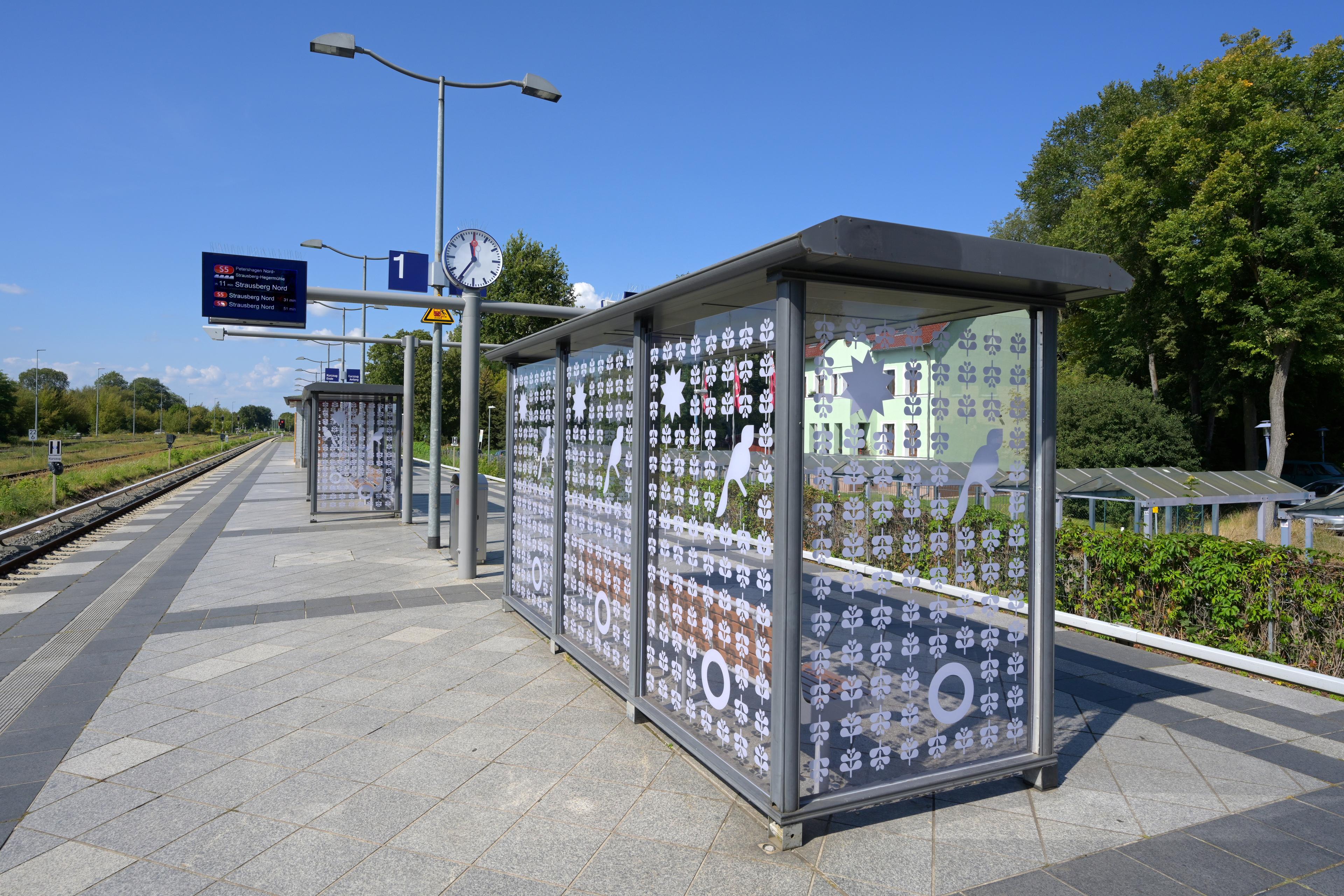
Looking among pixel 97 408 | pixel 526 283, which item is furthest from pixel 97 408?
pixel 526 283

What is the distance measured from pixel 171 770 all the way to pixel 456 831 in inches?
72.9

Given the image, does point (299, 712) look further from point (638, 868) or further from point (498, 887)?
point (638, 868)

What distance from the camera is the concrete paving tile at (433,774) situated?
4.14m

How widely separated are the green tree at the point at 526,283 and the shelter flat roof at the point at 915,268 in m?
33.0

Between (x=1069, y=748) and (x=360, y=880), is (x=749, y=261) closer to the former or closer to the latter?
(x=360, y=880)

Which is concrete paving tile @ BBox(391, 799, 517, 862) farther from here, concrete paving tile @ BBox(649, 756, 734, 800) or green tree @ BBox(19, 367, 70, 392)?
green tree @ BBox(19, 367, 70, 392)

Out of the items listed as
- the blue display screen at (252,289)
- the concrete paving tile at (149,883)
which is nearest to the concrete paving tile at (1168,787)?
the concrete paving tile at (149,883)

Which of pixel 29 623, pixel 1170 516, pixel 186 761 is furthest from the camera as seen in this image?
pixel 1170 516

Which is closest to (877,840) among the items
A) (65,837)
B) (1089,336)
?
(65,837)

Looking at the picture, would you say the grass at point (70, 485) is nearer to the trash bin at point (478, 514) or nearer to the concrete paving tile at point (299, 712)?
the trash bin at point (478, 514)

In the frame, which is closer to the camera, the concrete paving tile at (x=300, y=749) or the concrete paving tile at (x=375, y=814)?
the concrete paving tile at (x=375, y=814)

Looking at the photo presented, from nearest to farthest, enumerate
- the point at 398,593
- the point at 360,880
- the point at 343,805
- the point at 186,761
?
the point at 360,880 → the point at 343,805 → the point at 186,761 → the point at 398,593

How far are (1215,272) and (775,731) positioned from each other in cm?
2862

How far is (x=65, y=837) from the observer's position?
361 centimetres
